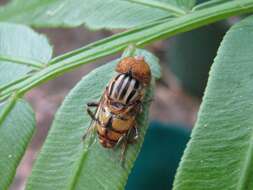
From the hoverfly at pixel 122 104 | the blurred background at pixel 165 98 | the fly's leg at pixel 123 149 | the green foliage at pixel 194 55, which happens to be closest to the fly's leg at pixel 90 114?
the hoverfly at pixel 122 104

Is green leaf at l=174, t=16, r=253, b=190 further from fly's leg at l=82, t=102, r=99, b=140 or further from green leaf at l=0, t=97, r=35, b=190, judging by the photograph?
green leaf at l=0, t=97, r=35, b=190

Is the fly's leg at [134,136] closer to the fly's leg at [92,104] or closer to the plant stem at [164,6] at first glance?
the fly's leg at [92,104]

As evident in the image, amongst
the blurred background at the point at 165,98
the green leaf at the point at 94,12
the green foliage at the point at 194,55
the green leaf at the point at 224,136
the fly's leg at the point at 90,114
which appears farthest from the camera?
the green foliage at the point at 194,55

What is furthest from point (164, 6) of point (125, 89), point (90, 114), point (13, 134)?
point (13, 134)

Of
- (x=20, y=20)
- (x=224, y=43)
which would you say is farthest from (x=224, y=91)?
(x=20, y=20)

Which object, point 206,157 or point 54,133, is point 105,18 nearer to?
point 54,133

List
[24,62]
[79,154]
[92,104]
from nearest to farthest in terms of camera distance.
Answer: [79,154] < [92,104] < [24,62]

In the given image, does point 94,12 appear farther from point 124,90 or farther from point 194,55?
point 194,55
